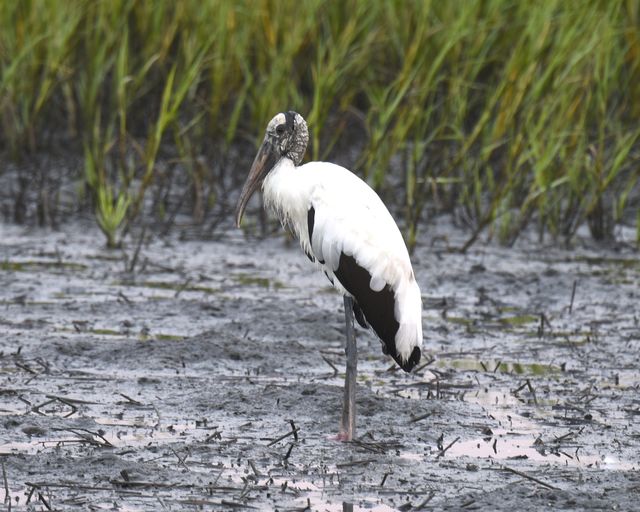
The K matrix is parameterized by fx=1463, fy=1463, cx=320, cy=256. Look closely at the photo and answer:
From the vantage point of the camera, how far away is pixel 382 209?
5164mm

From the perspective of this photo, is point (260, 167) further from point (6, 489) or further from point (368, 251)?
point (6, 489)

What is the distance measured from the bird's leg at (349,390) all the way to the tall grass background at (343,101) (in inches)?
109

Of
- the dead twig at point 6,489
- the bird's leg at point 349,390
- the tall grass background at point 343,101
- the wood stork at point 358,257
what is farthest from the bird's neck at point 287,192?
the tall grass background at point 343,101

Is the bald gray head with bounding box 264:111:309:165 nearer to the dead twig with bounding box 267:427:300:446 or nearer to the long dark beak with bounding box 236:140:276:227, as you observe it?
the long dark beak with bounding box 236:140:276:227

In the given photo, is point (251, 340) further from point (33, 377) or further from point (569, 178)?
point (569, 178)

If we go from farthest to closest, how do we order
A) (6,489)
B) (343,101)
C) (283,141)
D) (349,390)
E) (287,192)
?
(343,101), (283,141), (287,192), (349,390), (6,489)

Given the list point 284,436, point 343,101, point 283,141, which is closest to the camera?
point 284,436

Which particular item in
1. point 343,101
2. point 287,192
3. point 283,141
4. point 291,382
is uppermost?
point 283,141

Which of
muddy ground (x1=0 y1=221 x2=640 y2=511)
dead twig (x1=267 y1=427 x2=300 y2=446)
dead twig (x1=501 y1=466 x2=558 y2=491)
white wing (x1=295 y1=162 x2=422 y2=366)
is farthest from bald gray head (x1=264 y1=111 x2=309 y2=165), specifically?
dead twig (x1=501 y1=466 x2=558 y2=491)

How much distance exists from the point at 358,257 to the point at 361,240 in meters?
0.06

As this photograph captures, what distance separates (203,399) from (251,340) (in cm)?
88

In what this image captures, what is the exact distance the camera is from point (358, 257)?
16.7 feet

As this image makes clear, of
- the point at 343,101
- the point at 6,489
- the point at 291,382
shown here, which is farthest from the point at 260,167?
the point at 343,101

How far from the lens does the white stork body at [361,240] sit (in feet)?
16.6
